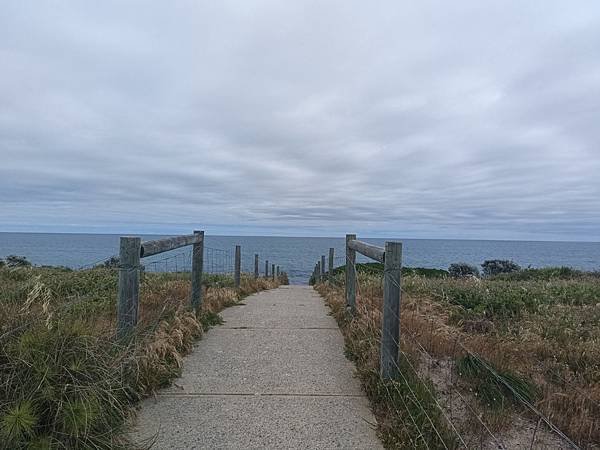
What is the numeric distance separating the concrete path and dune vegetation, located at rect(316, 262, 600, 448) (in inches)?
11.0

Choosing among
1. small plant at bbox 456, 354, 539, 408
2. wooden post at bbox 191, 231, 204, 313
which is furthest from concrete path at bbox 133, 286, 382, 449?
small plant at bbox 456, 354, 539, 408

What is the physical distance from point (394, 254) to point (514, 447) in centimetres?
178

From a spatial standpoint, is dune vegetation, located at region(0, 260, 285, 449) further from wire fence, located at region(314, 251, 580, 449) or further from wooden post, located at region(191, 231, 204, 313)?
wooden post, located at region(191, 231, 204, 313)

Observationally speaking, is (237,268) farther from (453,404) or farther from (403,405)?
(403,405)

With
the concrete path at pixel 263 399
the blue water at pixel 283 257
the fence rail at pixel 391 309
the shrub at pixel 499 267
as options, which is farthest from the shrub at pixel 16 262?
the shrub at pixel 499 267

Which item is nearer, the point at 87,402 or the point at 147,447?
the point at 87,402

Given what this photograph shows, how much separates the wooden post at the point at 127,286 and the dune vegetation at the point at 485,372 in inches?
93.0

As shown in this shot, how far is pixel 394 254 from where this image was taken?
14.3 feet

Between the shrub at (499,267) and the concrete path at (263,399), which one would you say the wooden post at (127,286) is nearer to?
the concrete path at (263,399)

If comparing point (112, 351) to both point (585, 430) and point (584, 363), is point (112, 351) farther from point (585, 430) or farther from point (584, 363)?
point (584, 363)

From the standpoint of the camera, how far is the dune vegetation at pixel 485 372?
3.66 meters

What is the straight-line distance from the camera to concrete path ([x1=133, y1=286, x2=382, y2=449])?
142 inches

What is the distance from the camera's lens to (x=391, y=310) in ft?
14.3

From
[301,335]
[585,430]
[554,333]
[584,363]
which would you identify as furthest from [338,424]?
[554,333]
